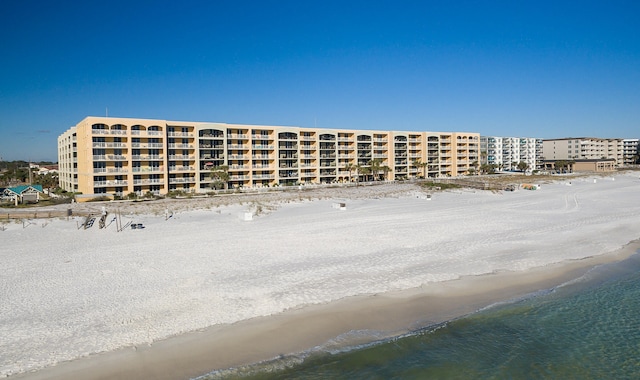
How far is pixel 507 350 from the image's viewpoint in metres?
12.1

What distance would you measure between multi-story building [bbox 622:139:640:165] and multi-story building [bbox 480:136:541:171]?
53945mm

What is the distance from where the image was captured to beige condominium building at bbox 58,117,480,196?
58.4 meters

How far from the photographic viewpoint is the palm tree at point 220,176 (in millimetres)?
65750

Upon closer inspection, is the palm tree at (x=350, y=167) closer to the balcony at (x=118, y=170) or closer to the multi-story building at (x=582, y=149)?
the balcony at (x=118, y=170)

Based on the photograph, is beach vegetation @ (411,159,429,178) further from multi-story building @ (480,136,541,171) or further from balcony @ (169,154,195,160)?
balcony @ (169,154,195,160)

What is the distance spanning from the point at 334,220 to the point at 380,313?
18.8m

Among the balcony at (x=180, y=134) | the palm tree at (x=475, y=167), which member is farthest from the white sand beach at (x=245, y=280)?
the palm tree at (x=475, y=167)

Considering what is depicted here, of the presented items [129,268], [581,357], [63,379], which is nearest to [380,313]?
[581,357]

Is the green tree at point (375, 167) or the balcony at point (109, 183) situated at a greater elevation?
the green tree at point (375, 167)

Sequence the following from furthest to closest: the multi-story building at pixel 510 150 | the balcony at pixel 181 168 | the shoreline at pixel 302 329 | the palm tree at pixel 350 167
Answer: the multi-story building at pixel 510 150 < the palm tree at pixel 350 167 < the balcony at pixel 181 168 < the shoreline at pixel 302 329

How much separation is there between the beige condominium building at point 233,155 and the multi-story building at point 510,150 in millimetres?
36004

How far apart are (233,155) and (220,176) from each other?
7074 mm

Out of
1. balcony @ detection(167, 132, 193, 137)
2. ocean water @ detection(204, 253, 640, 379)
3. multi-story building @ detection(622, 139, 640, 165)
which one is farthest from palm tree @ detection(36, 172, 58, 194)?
multi-story building @ detection(622, 139, 640, 165)

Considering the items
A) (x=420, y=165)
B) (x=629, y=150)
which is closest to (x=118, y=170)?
(x=420, y=165)
